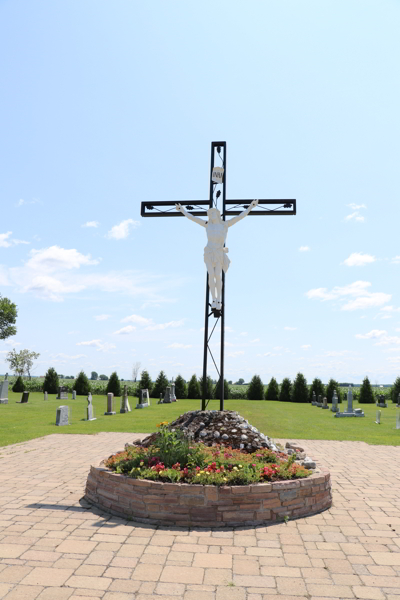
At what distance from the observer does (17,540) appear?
476 centimetres

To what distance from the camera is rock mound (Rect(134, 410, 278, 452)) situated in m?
7.24

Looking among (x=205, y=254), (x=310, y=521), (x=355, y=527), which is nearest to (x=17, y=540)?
(x=310, y=521)

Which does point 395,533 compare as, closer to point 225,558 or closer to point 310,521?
point 310,521

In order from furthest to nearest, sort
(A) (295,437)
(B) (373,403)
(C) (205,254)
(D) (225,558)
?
(B) (373,403) → (A) (295,437) → (C) (205,254) → (D) (225,558)

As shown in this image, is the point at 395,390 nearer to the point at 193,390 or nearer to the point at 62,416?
the point at 193,390

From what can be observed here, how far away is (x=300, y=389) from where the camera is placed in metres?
36.7

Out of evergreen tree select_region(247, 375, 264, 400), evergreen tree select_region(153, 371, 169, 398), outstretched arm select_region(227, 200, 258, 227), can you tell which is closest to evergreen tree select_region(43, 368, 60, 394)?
evergreen tree select_region(153, 371, 169, 398)

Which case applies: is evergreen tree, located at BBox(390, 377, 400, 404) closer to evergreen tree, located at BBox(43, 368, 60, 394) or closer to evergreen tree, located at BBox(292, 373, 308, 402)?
evergreen tree, located at BBox(292, 373, 308, 402)

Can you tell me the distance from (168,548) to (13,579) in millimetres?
1565

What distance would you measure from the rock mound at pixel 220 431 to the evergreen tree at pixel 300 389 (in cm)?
3003

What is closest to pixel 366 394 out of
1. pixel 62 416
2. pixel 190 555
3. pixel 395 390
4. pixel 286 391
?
pixel 395 390

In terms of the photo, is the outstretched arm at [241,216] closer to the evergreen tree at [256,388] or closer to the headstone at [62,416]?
the headstone at [62,416]

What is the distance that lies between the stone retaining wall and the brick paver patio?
0.54 ft

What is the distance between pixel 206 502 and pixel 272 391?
33531 millimetres
